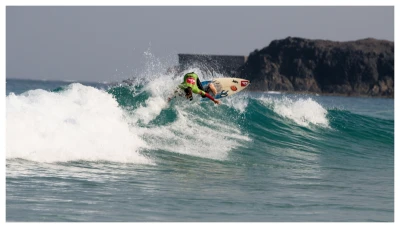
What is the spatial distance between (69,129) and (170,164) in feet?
6.98

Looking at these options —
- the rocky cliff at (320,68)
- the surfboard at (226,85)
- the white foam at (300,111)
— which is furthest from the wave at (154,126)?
the rocky cliff at (320,68)

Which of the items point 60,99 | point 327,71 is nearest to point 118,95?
point 60,99

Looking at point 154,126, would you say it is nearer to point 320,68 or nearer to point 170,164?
point 170,164

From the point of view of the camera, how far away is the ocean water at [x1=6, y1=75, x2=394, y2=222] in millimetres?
9109

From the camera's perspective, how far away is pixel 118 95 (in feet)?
58.1

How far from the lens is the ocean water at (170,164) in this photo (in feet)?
29.9

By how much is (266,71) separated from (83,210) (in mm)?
100197

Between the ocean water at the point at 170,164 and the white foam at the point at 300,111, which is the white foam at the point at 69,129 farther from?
the white foam at the point at 300,111

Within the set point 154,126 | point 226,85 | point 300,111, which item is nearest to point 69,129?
point 154,126

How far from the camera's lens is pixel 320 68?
11562 centimetres

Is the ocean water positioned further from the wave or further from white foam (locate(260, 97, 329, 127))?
white foam (locate(260, 97, 329, 127))

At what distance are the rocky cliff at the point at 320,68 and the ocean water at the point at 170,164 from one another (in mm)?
87518

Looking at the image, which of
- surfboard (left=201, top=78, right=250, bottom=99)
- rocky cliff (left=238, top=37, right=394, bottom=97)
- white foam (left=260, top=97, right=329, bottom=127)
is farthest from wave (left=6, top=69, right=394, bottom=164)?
rocky cliff (left=238, top=37, right=394, bottom=97)

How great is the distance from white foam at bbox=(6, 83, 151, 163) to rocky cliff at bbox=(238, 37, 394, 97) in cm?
9154
